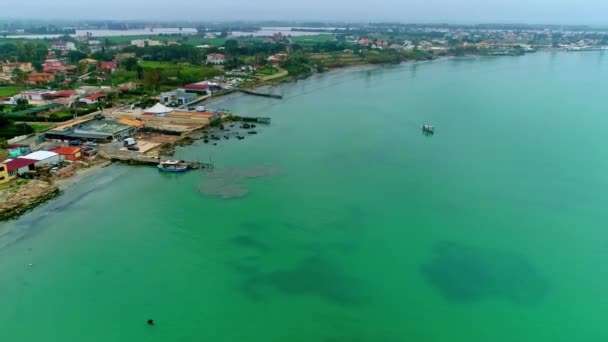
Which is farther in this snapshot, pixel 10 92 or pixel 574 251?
pixel 10 92

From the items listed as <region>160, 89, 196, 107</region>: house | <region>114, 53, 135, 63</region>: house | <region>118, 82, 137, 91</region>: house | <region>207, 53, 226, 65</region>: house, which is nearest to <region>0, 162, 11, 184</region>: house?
<region>160, 89, 196, 107</region>: house

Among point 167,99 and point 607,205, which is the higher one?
point 167,99

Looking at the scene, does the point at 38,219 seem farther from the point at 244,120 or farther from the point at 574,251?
the point at 574,251

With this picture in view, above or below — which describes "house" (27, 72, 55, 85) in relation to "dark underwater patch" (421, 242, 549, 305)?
above

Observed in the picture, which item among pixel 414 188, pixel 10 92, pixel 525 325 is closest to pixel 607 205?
pixel 414 188

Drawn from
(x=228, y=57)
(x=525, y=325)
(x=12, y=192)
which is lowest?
(x=525, y=325)

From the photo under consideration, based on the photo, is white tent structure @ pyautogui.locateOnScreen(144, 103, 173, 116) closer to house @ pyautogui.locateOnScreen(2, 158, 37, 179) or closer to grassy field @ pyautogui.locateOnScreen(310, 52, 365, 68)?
house @ pyautogui.locateOnScreen(2, 158, 37, 179)

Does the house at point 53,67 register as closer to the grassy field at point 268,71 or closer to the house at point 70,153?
the grassy field at point 268,71
